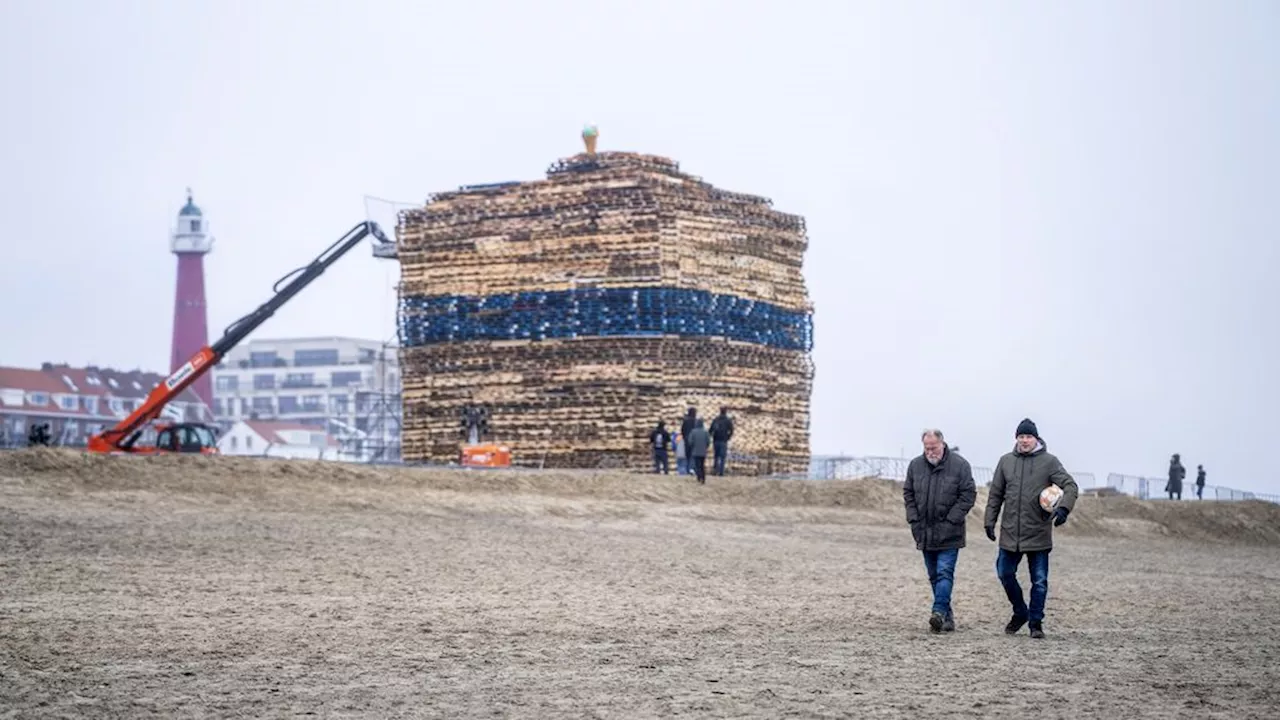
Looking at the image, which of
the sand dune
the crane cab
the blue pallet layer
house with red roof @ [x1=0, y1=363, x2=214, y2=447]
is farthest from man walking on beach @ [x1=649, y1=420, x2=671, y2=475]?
house with red roof @ [x1=0, y1=363, x2=214, y2=447]

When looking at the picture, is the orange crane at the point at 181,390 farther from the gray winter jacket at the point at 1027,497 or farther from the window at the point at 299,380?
the window at the point at 299,380

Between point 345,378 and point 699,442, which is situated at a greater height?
point 345,378

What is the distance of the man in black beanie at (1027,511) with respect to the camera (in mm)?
17938

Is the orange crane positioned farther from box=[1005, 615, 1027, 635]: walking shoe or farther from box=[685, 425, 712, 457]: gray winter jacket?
box=[1005, 615, 1027, 635]: walking shoe

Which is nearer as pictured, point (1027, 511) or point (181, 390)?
point (1027, 511)

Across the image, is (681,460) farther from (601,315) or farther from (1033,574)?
(1033,574)

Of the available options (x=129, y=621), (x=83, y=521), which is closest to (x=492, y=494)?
(x=83, y=521)

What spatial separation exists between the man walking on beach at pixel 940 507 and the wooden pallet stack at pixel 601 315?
1365 inches

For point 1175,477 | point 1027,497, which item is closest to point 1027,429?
point 1027,497

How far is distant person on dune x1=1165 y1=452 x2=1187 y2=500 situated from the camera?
6000 centimetres

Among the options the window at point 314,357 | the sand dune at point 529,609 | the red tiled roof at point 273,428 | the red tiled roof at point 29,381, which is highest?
the window at point 314,357

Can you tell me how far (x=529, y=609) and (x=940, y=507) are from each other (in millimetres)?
4974

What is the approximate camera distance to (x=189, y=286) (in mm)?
118062

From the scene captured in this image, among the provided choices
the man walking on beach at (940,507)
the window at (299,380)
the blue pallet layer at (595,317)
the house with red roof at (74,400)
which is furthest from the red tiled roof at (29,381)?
the man walking on beach at (940,507)
